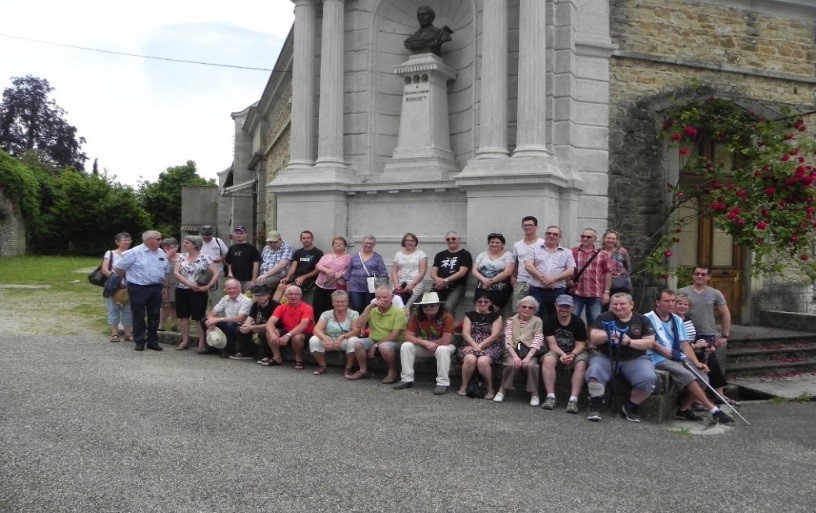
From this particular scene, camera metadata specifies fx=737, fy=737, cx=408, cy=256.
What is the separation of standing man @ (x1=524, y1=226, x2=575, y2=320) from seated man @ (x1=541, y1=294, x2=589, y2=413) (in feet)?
2.78

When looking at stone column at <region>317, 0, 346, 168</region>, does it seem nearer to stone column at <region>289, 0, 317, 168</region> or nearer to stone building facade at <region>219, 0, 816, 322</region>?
stone building facade at <region>219, 0, 816, 322</region>

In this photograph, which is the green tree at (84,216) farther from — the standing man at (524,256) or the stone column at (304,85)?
the standing man at (524,256)

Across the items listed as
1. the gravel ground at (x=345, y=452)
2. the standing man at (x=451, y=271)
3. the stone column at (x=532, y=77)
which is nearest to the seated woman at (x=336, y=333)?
the gravel ground at (x=345, y=452)

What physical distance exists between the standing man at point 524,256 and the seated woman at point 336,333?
1744 mm

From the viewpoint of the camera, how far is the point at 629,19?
10398 millimetres

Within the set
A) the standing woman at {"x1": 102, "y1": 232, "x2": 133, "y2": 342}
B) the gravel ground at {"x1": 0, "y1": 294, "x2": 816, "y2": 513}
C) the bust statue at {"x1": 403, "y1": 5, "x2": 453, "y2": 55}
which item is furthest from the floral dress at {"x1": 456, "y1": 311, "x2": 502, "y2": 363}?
the standing woman at {"x1": 102, "y1": 232, "x2": 133, "y2": 342}

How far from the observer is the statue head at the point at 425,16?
1009 centimetres

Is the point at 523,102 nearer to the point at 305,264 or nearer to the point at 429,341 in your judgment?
the point at 305,264

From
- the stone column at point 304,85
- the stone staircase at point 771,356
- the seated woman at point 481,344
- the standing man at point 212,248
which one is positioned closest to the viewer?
the seated woman at point 481,344

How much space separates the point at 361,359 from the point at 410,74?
4.44m

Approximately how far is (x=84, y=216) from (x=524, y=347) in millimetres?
34025

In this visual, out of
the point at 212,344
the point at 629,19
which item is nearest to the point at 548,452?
the point at 212,344

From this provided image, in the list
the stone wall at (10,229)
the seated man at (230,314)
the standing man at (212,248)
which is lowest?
the seated man at (230,314)

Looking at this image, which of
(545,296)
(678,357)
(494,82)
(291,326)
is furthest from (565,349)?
(494,82)
